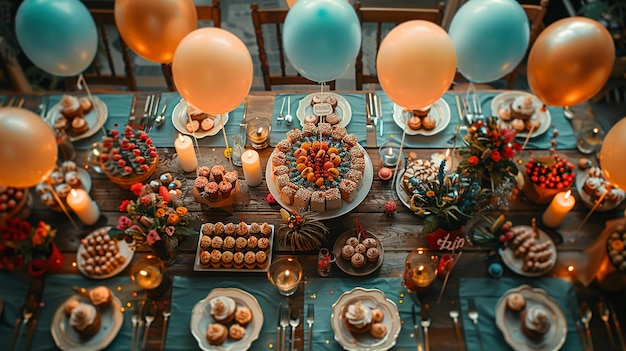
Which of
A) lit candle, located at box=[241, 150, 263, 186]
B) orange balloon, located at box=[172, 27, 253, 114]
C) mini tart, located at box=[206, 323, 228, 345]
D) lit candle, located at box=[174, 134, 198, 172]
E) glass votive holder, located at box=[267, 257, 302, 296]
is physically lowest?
mini tart, located at box=[206, 323, 228, 345]

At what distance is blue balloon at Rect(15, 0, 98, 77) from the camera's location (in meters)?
2.15

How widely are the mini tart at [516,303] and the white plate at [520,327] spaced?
0.06ft

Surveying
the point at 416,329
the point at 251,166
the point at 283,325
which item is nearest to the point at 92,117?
the point at 251,166

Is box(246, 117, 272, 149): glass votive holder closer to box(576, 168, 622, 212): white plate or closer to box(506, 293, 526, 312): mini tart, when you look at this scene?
box(506, 293, 526, 312): mini tart

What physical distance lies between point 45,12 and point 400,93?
1558 mm

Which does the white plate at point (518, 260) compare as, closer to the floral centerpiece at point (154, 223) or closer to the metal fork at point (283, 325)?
the metal fork at point (283, 325)

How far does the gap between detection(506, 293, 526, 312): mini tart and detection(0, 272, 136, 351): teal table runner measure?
153cm

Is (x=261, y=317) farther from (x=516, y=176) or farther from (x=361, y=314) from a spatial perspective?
(x=516, y=176)

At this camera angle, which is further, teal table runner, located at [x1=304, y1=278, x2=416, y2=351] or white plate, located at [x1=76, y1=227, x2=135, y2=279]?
white plate, located at [x1=76, y1=227, x2=135, y2=279]

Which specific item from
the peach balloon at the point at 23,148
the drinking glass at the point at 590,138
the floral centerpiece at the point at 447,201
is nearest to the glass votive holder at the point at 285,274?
the floral centerpiece at the point at 447,201

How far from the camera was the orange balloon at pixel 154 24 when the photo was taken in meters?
2.16

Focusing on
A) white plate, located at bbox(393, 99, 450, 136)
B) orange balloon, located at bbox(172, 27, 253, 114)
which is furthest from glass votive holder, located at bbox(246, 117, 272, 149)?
white plate, located at bbox(393, 99, 450, 136)

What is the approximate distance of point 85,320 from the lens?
1.94m

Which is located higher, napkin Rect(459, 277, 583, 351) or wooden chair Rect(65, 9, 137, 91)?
wooden chair Rect(65, 9, 137, 91)
